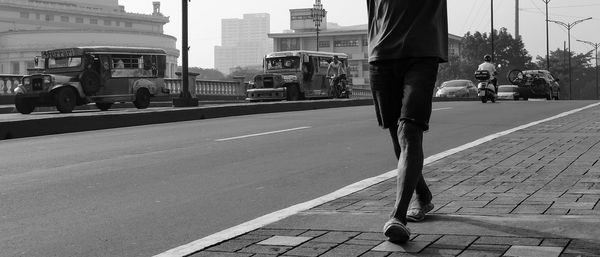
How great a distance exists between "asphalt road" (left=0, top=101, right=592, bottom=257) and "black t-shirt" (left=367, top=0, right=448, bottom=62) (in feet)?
5.90

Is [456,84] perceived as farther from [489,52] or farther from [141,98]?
[489,52]

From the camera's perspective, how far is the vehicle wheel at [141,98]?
25234mm

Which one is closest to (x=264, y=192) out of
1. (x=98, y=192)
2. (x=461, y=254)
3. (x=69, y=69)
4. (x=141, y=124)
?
(x=98, y=192)

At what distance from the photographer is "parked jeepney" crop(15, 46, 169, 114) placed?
2206 cm

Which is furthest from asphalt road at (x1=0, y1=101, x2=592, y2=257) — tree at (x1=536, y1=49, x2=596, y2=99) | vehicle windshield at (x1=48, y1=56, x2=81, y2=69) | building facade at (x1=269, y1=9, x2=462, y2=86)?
building facade at (x1=269, y1=9, x2=462, y2=86)

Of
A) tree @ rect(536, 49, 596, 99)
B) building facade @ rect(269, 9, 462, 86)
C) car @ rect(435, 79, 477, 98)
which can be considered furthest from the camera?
building facade @ rect(269, 9, 462, 86)

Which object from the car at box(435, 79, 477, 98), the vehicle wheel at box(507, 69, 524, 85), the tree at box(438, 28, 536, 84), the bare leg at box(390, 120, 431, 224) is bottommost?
the bare leg at box(390, 120, 431, 224)

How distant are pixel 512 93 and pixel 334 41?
115023mm

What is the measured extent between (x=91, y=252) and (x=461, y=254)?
7.43ft

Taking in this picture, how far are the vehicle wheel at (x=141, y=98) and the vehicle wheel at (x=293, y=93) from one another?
8.55 metres

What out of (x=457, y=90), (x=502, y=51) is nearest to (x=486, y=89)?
(x=457, y=90)

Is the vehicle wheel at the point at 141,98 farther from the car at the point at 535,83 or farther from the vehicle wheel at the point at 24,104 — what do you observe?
the car at the point at 535,83

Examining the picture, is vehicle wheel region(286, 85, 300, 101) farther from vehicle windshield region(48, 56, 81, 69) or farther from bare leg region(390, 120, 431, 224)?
bare leg region(390, 120, 431, 224)

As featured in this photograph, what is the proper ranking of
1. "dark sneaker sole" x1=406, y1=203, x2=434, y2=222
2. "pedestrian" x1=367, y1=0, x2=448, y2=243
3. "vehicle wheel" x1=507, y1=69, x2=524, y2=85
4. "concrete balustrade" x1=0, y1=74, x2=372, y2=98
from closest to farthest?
"pedestrian" x1=367, y1=0, x2=448, y2=243, "dark sneaker sole" x1=406, y1=203, x2=434, y2=222, "vehicle wheel" x1=507, y1=69, x2=524, y2=85, "concrete balustrade" x1=0, y1=74, x2=372, y2=98
